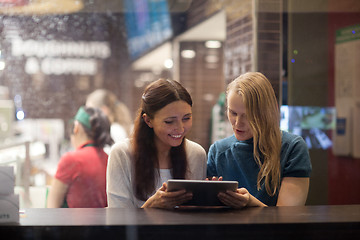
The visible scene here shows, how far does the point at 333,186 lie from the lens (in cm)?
334

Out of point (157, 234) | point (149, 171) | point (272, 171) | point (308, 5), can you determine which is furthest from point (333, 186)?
point (157, 234)

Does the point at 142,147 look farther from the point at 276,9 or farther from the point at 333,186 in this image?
the point at 333,186

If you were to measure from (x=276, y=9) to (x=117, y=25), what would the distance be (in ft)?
11.0

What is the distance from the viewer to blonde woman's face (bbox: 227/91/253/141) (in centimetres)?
196

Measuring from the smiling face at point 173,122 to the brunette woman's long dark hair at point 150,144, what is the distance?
0.02 metres

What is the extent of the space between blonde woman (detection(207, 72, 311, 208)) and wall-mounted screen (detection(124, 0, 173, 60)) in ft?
11.4

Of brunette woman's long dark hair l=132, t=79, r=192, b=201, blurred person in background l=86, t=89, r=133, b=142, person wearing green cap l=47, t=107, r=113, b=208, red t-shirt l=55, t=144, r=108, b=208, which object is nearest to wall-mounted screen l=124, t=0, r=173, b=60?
blurred person in background l=86, t=89, r=133, b=142

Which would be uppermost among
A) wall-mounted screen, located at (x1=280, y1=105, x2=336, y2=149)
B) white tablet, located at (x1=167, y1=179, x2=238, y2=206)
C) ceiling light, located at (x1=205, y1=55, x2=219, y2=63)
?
ceiling light, located at (x1=205, y1=55, x2=219, y2=63)

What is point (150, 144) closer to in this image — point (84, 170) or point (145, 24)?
point (84, 170)

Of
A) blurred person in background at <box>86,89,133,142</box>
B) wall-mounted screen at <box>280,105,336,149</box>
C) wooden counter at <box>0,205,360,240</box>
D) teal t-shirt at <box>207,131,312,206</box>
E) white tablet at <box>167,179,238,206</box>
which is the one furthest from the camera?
blurred person in background at <box>86,89,133,142</box>

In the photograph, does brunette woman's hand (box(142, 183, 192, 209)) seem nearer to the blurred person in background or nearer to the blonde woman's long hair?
the blonde woman's long hair

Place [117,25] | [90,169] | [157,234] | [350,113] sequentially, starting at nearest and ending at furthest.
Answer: [157,234] → [90,169] → [350,113] → [117,25]

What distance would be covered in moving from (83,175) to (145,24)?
3.47m

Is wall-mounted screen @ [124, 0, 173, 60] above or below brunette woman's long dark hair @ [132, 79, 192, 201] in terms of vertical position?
above
